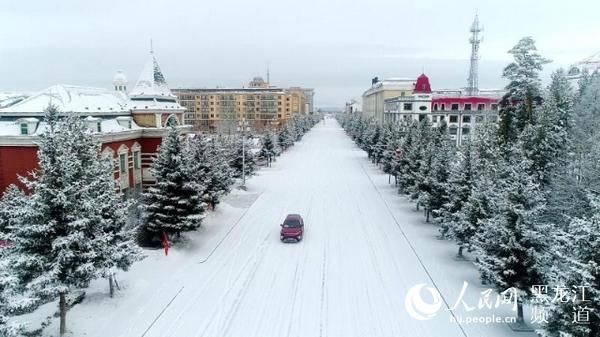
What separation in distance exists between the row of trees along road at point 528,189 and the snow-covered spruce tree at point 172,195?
12665 millimetres

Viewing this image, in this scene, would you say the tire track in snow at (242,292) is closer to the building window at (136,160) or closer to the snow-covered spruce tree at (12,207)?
the snow-covered spruce tree at (12,207)

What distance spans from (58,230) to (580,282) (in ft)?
47.7

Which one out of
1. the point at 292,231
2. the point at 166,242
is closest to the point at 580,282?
the point at 292,231

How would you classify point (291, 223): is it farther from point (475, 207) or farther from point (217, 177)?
point (475, 207)

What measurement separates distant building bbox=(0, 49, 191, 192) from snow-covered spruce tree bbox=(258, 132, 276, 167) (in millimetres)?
14278

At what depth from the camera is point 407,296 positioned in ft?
54.1

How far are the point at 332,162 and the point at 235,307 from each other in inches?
1653

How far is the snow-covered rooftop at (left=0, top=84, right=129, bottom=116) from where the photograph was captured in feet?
86.8

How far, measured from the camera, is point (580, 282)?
10.5 m

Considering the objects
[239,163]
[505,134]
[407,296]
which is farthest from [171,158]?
[505,134]

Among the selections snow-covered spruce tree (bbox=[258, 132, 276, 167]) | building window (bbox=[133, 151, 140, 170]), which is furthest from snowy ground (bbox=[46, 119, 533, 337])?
snow-covered spruce tree (bbox=[258, 132, 276, 167])

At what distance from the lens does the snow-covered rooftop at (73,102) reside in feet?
86.8

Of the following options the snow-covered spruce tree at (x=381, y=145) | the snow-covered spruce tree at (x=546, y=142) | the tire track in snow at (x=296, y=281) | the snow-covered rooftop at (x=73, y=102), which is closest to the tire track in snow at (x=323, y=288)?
the tire track in snow at (x=296, y=281)

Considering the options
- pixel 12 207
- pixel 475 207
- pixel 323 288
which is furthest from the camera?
pixel 475 207
